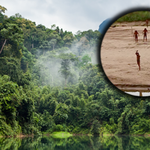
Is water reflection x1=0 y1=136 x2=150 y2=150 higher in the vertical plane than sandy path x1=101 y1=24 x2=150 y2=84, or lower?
lower

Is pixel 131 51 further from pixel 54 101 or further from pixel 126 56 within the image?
pixel 54 101

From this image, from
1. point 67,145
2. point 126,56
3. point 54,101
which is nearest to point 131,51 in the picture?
point 126,56

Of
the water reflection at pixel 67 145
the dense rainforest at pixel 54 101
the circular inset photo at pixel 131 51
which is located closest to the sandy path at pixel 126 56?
the circular inset photo at pixel 131 51

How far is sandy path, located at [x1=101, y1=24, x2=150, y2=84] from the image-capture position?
2.00 ft

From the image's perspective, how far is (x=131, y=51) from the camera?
0.62 meters

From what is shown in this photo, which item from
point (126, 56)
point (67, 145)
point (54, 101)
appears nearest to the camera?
point (126, 56)

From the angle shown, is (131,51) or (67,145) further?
(67,145)

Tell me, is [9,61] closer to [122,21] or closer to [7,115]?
[7,115]

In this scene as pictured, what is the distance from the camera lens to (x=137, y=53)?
60cm

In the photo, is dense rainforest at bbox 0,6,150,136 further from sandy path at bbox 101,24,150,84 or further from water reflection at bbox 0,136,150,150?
sandy path at bbox 101,24,150,84

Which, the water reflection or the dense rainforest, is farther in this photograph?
the dense rainforest

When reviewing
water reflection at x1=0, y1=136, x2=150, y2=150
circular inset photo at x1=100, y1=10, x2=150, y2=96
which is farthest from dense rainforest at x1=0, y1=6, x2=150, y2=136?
circular inset photo at x1=100, y1=10, x2=150, y2=96

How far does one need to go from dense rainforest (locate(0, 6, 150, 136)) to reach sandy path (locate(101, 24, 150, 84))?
23.4ft

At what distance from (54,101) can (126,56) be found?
15.1 metres
